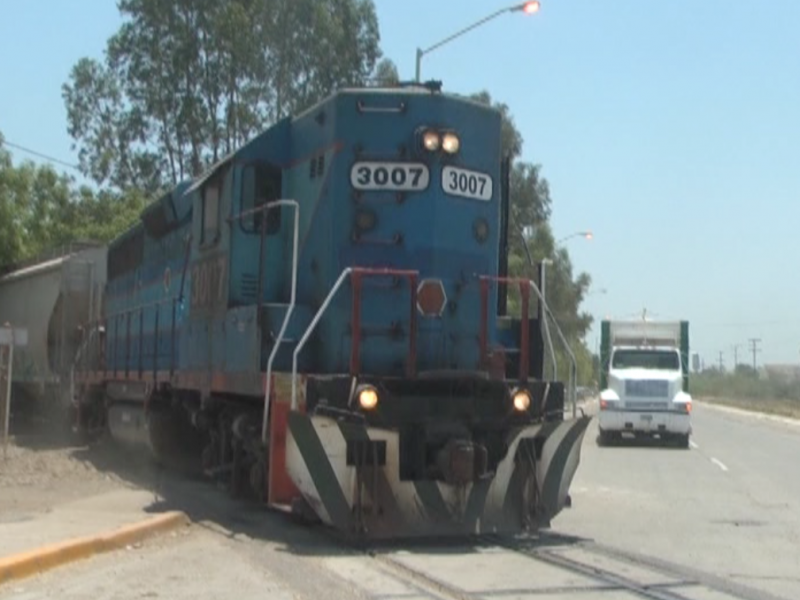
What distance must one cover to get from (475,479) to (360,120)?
356 cm

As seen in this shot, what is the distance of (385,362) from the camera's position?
38.2ft

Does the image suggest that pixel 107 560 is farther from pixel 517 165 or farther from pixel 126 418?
pixel 517 165

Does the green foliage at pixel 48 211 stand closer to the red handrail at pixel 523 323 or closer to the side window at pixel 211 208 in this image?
the side window at pixel 211 208

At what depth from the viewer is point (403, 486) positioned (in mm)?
10672

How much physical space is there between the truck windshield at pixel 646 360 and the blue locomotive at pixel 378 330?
17752mm

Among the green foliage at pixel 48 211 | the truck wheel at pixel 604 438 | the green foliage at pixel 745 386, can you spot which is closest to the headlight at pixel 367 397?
the truck wheel at pixel 604 438

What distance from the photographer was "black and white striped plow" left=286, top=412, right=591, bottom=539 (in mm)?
10398

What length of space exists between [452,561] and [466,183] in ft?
12.5

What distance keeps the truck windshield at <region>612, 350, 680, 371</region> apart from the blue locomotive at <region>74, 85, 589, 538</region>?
699 inches

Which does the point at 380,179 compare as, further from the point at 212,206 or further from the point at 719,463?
the point at 719,463

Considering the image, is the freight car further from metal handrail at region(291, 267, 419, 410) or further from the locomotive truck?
metal handrail at region(291, 267, 419, 410)

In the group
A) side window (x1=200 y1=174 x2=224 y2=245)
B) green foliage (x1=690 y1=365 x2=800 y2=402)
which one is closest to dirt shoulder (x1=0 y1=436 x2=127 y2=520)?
side window (x1=200 y1=174 x2=224 y2=245)

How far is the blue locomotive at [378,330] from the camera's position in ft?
34.9

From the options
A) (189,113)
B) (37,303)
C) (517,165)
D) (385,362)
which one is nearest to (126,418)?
(385,362)
